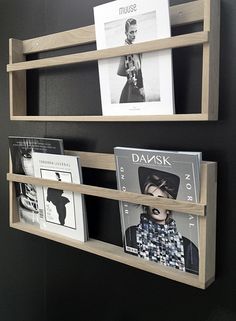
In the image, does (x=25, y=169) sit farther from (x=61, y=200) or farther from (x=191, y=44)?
(x=191, y=44)

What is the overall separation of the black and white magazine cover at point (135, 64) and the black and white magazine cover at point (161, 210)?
4.4 inches

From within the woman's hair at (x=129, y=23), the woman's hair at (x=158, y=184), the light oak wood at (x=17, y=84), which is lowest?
the woman's hair at (x=158, y=184)

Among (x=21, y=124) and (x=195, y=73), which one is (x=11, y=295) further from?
(x=195, y=73)

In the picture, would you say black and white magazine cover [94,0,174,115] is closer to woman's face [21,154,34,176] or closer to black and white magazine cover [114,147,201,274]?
black and white magazine cover [114,147,201,274]

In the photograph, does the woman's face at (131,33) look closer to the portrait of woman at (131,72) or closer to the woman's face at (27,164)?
the portrait of woman at (131,72)

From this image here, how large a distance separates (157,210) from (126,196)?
0.08 meters

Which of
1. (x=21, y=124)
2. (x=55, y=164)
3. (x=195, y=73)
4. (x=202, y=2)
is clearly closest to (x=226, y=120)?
(x=195, y=73)

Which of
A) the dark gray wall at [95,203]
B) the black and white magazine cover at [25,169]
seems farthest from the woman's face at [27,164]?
the dark gray wall at [95,203]

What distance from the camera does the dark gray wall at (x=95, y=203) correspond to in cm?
77

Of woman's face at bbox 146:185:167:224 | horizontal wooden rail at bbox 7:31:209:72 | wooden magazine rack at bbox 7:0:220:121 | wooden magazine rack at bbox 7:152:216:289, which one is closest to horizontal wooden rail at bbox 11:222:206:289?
wooden magazine rack at bbox 7:152:216:289

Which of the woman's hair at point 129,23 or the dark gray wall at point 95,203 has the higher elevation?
the woman's hair at point 129,23

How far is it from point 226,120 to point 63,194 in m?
0.49

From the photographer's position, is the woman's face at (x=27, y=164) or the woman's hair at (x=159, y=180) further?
the woman's face at (x=27, y=164)

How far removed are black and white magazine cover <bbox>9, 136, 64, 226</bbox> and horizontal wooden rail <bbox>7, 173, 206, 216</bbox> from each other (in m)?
0.04
